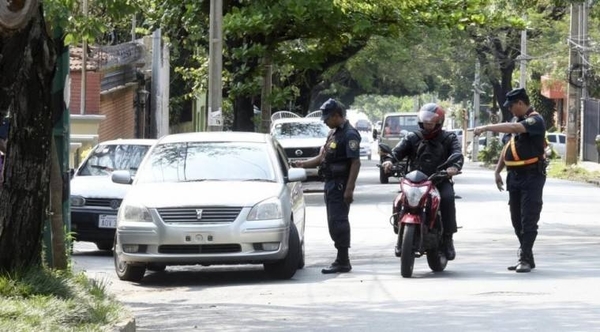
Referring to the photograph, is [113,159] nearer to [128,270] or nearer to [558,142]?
[128,270]

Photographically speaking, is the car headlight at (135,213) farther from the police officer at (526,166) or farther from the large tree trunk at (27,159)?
the police officer at (526,166)

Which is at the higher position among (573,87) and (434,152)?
(573,87)

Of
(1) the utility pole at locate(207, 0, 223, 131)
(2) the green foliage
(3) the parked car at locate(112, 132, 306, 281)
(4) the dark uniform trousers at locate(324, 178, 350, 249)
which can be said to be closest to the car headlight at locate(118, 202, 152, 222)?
(3) the parked car at locate(112, 132, 306, 281)

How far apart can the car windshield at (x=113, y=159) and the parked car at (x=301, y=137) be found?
1211cm

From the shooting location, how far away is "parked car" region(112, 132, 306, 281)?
13.8 metres

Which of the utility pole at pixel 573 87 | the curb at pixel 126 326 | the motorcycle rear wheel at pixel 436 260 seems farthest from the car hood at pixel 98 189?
the utility pole at pixel 573 87

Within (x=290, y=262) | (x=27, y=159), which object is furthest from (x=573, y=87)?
(x=27, y=159)

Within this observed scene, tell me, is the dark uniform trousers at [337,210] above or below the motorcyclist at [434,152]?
below

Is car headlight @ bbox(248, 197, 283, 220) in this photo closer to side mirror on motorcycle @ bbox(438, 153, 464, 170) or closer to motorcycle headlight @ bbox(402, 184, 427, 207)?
motorcycle headlight @ bbox(402, 184, 427, 207)

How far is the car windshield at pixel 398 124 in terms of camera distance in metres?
43.3

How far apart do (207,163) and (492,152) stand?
47.2 metres

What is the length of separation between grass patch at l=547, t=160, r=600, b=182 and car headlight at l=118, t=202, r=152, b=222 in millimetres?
27088

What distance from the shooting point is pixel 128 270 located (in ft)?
47.2

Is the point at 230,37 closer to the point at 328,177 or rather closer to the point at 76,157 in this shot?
the point at 76,157
